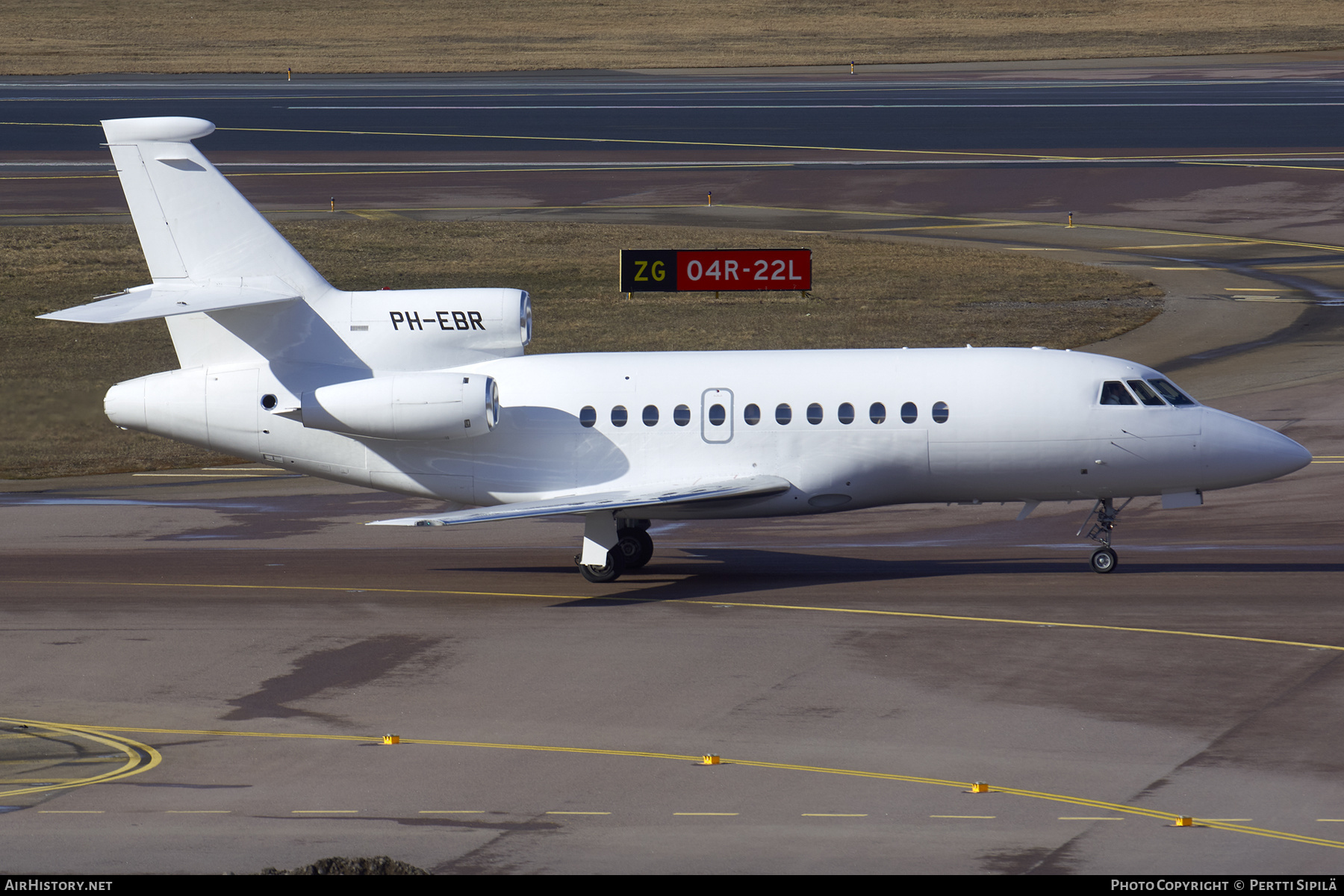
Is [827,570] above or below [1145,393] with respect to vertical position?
below

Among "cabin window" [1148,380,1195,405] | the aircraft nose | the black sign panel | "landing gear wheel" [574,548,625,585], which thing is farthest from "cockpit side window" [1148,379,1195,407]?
the black sign panel

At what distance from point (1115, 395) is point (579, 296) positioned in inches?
1215

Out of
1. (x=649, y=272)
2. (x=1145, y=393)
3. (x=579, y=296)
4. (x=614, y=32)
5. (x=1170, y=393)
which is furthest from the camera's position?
(x=614, y=32)

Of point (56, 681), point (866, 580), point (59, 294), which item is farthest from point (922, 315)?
point (56, 681)

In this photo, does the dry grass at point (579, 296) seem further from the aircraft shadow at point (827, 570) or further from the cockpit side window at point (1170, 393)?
the cockpit side window at point (1170, 393)

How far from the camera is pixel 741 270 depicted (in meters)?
55.7

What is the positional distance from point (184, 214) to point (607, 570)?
30.9 ft

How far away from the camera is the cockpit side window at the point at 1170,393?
92.2 feet

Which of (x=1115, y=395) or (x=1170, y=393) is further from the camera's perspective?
(x=1170, y=393)

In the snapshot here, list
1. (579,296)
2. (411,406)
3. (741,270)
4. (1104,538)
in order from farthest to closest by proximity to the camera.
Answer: (579,296) → (741,270) → (1104,538) → (411,406)

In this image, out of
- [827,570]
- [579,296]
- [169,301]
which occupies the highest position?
[579,296]

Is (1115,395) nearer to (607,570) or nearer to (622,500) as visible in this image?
(622,500)

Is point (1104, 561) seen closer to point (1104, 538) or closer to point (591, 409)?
point (1104, 538)

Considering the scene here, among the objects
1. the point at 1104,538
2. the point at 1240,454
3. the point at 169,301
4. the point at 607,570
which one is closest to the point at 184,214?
the point at 169,301
